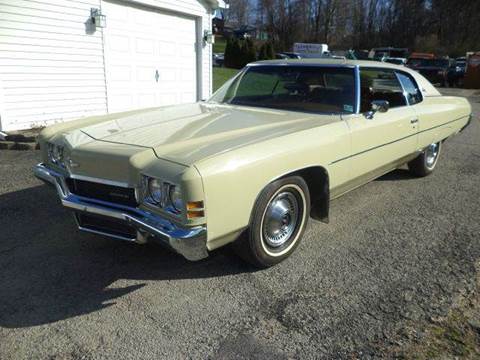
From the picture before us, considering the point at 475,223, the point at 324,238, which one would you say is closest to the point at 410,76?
the point at 475,223

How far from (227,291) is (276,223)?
0.65 metres

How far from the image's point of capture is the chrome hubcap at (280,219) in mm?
3260

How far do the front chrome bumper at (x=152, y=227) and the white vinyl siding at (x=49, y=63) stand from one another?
19.9ft

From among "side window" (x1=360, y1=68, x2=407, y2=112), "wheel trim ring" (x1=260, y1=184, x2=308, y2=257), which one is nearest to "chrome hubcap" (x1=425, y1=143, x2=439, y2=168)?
"side window" (x1=360, y1=68, x2=407, y2=112)

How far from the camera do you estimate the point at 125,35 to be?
990cm

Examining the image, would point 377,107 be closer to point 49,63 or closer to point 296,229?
point 296,229

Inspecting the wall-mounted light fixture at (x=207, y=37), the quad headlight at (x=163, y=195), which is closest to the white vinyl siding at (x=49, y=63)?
the wall-mounted light fixture at (x=207, y=37)

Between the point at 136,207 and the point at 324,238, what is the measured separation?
189cm

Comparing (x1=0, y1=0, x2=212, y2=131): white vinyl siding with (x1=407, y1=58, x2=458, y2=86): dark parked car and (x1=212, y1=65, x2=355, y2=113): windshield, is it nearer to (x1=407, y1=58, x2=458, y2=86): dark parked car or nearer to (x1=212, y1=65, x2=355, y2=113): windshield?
(x1=212, y1=65, x2=355, y2=113): windshield

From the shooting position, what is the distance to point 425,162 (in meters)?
5.91

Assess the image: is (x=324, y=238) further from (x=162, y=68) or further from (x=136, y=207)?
(x=162, y=68)

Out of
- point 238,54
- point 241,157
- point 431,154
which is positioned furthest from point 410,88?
point 238,54

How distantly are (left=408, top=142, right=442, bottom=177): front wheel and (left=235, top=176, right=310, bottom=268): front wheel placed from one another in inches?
114

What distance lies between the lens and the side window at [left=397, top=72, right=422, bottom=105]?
17.0 ft
